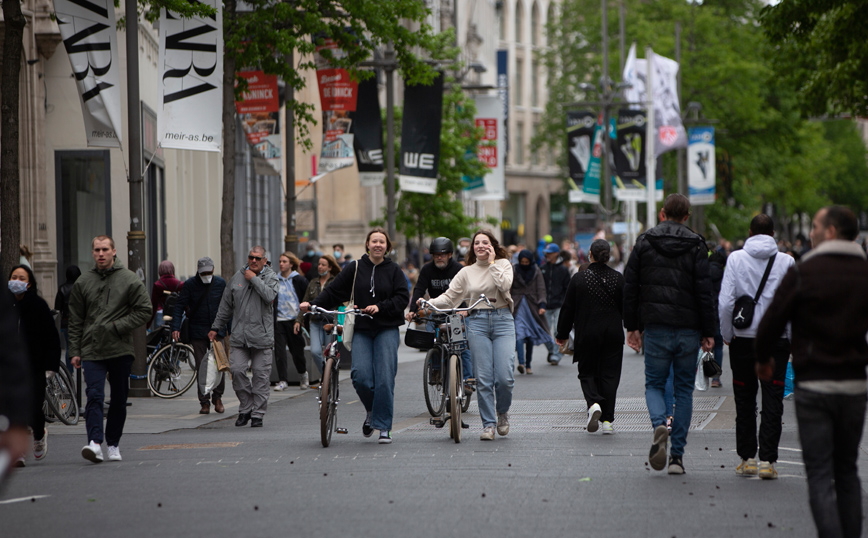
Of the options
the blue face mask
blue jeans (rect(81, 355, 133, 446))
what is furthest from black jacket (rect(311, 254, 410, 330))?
the blue face mask

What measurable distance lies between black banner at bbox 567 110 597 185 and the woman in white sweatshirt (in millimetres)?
29935

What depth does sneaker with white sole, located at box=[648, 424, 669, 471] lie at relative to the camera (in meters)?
8.59

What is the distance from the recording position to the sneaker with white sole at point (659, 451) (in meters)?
8.59

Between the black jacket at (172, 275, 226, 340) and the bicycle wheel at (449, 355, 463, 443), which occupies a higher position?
the black jacket at (172, 275, 226, 340)

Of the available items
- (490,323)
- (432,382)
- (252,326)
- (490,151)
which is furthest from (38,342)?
(490,151)

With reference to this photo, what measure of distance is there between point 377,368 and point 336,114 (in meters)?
15.5

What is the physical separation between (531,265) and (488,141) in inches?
765

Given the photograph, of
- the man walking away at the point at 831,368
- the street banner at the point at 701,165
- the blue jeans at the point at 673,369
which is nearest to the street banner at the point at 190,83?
the blue jeans at the point at 673,369

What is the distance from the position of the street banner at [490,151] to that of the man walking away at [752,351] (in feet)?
93.0

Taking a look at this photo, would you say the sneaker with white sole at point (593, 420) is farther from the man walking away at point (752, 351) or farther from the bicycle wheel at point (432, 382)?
the man walking away at point (752, 351)

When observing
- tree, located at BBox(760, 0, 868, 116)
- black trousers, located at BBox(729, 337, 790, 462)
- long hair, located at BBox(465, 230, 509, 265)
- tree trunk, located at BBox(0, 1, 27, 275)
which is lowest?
black trousers, located at BBox(729, 337, 790, 462)

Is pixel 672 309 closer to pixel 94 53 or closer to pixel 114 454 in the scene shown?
pixel 114 454

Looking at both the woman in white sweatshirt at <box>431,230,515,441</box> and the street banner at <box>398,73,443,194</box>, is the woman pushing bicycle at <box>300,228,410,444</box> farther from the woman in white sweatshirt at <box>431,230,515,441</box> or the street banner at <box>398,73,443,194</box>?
the street banner at <box>398,73,443,194</box>

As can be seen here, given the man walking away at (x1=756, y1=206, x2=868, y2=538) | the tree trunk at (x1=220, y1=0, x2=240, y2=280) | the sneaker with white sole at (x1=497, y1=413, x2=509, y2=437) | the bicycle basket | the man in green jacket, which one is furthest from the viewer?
the tree trunk at (x1=220, y1=0, x2=240, y2=280)
